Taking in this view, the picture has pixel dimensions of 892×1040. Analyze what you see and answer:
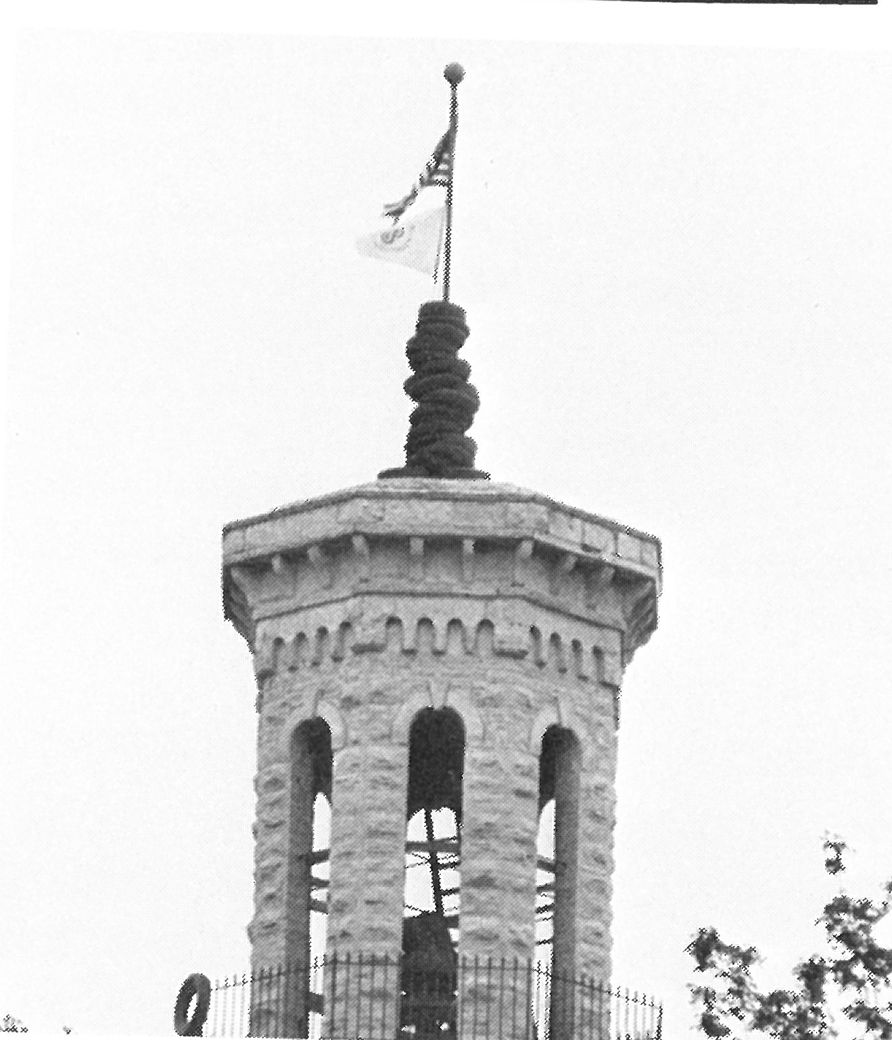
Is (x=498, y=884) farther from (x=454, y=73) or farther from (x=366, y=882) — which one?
(x=454, y=73)

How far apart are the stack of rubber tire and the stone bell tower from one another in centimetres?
12

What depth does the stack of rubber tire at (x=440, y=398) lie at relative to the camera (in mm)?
104625

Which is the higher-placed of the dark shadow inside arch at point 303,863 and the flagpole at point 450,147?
the flagpole at point 450,147

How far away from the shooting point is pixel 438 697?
10294 centimetres

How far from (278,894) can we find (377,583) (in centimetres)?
333

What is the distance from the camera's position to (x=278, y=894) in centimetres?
10306

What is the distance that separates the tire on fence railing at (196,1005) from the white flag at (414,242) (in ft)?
27.4

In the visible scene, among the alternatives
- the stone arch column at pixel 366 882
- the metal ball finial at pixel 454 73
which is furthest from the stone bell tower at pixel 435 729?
the metal ball finial at pixel 454 73

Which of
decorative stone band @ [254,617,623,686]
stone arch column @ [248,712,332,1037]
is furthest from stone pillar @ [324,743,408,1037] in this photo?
decorative stone band @ [254,617,623,686]

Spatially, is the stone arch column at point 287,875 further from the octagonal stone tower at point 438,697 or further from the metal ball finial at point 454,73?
the metal ball finial at point 454,73

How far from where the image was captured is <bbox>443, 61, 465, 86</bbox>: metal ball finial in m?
105

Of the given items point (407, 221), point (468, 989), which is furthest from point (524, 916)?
point (407, 221)

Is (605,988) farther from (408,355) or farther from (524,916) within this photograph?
(408,355)

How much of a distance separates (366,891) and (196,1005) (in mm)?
2207
